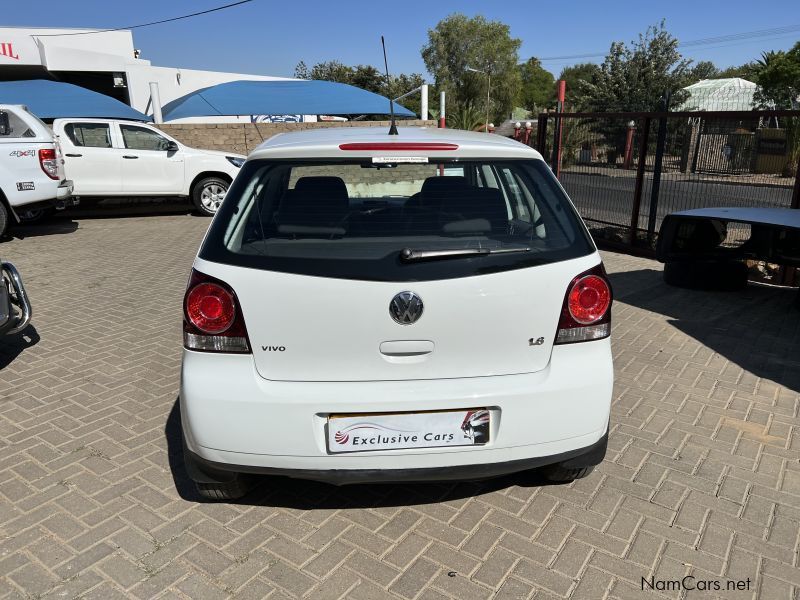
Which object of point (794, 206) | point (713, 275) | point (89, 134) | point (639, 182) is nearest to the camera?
point (713, 275)

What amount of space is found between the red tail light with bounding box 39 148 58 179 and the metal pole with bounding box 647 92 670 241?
8.98 meters

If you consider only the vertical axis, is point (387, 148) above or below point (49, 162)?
above

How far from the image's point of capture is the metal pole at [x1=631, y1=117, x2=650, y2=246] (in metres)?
8.18

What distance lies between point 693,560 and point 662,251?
4.67m

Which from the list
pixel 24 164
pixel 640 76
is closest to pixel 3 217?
pixel 24 164

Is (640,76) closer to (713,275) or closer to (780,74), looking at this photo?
(780,74)

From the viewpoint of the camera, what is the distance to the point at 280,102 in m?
17.3

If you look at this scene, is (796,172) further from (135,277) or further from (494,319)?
(135,277)

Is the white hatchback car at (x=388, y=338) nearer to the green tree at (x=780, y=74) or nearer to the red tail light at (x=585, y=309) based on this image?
the red tail light at (x=585, y=309)

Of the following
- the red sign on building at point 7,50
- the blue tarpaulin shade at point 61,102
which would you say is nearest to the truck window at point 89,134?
the blue tarpaulin shade at point 61,102

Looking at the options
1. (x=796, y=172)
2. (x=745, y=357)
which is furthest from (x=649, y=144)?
(x=745, y=357)

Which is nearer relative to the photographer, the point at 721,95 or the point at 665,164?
the point at 665,164

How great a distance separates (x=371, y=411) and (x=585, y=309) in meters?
0.95

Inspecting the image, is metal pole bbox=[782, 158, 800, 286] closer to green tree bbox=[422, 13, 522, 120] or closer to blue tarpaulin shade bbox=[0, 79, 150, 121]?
blue tarpaulin shade bbox=[0, 79, 150, 121]
